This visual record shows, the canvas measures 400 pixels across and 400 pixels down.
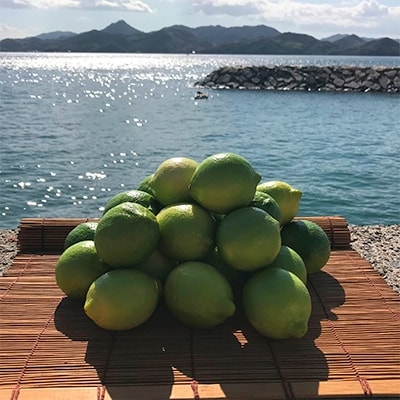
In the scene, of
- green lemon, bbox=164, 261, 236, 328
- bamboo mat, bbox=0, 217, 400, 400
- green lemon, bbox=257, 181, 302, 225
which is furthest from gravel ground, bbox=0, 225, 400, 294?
green lemon, bbox=164, 261, 236, 328

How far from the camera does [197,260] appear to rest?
2.34 m

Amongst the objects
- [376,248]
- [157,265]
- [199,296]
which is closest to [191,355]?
[199,296]

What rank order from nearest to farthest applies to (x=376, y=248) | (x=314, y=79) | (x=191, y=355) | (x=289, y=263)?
(x=191, y=355) → (x=289, y=263) → (x=376, y=248) → (x=314, y=79)

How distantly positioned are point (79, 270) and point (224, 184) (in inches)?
28.7

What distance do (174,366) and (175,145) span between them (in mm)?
16827

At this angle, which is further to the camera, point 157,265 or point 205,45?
point 205,45

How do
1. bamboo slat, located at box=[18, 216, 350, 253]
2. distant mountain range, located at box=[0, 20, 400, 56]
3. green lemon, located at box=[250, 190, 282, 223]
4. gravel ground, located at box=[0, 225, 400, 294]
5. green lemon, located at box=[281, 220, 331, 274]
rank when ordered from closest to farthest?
green lemon, located at box=[250, 190, 282, 223]
green lemon, located at box=[281, 220, 331, 274]
bamboo slat, located at box=[18, 216, 350, 253]
gravel ground, located at box=[0, 225, 400, 294]
distant mountain range, located at box=[0, 20, 400, 56]

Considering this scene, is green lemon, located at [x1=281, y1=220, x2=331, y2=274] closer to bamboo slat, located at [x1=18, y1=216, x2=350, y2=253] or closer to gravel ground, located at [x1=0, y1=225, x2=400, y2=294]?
bamboo slat, located at [x1=18, y1=216, x2=350, y2=253]

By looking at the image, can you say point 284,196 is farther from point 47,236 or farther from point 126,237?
point 47,236

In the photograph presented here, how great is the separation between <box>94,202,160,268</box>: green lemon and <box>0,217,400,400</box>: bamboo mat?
0.28 m

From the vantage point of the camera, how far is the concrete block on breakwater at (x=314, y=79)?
122 ft

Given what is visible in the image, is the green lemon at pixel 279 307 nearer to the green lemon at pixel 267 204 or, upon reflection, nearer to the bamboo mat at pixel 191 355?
the bamboo mat at pixel 191 355

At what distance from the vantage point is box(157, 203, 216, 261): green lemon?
90.3 inches

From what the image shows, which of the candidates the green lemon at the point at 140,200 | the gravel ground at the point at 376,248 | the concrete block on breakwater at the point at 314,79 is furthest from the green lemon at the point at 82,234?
the concrete block on breakwater at the point at 314,79
